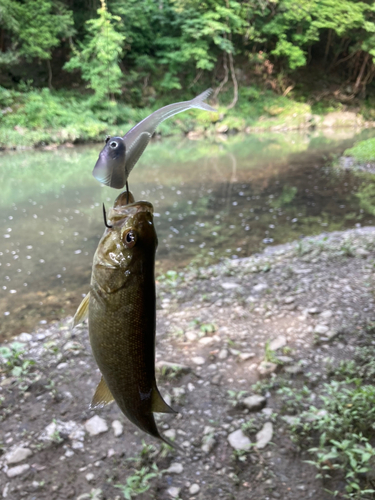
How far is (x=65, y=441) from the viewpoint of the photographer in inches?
113

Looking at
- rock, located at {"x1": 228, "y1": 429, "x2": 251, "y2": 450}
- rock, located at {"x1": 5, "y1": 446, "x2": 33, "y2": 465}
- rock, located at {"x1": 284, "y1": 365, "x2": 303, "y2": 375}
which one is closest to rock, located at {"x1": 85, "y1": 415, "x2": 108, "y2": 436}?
rock, located at {"x1": 5, "y1": 446, "x2": 33, "y2": 465}

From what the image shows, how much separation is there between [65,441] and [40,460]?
21 centimetres

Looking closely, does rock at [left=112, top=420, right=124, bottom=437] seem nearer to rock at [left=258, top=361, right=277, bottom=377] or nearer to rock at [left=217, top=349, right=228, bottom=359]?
rock at [left=217, top=349, right=228, bottom=359]

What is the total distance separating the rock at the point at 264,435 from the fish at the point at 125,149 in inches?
102

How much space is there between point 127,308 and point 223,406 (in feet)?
8.27

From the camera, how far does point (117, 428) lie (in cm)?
300

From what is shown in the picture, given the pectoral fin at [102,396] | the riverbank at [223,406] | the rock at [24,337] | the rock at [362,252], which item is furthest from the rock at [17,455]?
the rock at [362,252]

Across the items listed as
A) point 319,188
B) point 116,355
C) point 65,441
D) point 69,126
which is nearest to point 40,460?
point 65,441

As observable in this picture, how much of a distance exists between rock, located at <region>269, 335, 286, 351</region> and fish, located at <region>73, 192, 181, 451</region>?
2971 mm

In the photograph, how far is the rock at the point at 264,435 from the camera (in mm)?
2766

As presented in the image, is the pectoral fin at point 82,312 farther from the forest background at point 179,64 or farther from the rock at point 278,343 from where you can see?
the forest background at point 179,64

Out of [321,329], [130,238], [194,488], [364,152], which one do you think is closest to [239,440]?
[194,488]

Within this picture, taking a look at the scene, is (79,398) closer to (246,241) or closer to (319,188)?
(246,241)

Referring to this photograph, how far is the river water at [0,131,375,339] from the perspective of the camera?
6.05 metres
